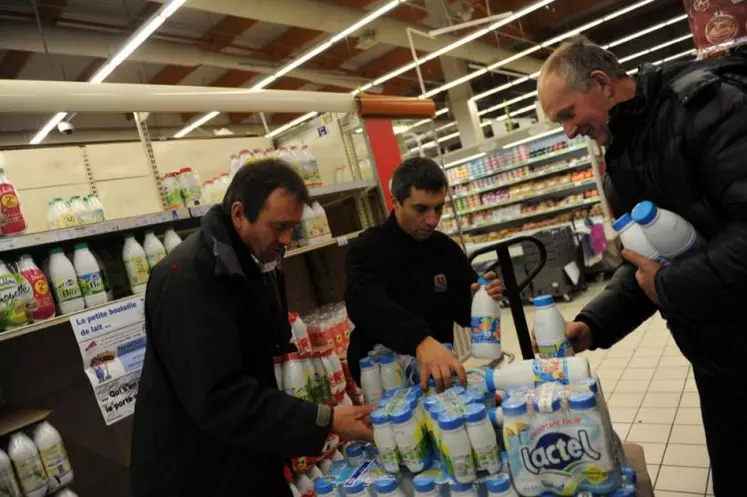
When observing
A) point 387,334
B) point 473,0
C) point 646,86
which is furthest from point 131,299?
point 473,0

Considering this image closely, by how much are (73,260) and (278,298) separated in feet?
3.35

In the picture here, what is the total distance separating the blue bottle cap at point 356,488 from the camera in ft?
4.97

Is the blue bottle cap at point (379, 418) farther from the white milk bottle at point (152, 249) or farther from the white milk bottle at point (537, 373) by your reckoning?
the white milk bottle at point (152, 249)

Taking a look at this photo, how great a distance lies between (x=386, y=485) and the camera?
1438mm

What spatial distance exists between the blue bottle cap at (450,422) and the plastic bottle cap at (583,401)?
305mm

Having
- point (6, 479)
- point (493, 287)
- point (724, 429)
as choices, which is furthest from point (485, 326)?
point (6, 479)

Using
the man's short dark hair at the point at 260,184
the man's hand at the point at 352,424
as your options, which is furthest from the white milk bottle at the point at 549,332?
the man's short dark hair at the point at 260,184

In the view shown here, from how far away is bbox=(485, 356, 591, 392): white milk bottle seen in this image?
4.57ft

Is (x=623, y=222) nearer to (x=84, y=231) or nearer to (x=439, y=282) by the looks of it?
(x=439, y=282)

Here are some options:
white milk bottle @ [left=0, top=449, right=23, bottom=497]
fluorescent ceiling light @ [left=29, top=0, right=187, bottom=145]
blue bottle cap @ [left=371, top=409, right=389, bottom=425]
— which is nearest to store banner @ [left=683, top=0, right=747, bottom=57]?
blue bottle cap @ [left=371, top=409, right=389, bottom=425]

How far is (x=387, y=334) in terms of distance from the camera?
196cm

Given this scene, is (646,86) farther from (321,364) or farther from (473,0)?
(473,0)

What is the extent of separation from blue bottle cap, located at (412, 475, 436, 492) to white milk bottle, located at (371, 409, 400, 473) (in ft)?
0.36

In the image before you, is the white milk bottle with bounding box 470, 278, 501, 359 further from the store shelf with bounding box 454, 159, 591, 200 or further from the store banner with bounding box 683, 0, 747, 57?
the store shelf with bounding box 454, 159, 591, 200
